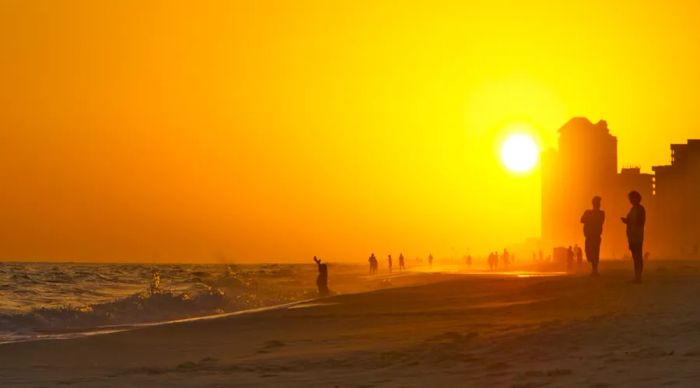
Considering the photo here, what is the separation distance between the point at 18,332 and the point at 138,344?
846cm

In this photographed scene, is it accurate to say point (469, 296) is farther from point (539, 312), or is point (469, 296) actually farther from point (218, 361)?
point (218, 361)

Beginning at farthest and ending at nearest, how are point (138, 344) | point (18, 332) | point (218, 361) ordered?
point (18, 332) → point (138, 344) → point (218, 361)

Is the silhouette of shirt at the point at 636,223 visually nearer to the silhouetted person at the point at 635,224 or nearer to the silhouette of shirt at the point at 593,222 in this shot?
the silhouetted person at the point at 635,224

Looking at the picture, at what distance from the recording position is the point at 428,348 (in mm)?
12242

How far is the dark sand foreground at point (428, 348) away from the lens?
32.9 ft

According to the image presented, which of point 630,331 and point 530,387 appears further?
point 630,331

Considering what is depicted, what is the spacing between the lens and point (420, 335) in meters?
13.8

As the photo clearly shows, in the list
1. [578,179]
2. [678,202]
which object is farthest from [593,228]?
[578,179]

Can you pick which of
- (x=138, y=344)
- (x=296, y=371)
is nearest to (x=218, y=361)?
(x=296, y=371)

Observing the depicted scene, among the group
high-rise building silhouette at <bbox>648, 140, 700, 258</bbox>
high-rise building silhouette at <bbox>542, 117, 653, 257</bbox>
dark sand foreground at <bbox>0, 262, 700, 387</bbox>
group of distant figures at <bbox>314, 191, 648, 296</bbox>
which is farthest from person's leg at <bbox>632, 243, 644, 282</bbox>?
high-rise building silhouette at <bbox>542, 117, 653, 257</bbox>

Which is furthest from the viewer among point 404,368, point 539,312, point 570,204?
point 570,204

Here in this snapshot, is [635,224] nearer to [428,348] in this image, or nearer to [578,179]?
[428,348]

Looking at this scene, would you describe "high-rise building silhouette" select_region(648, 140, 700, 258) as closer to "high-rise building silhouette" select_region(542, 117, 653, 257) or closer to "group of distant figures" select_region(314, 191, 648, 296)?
"high-rise building silhouette" select_region(542, 117, 653, 257)

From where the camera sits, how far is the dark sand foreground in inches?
395
